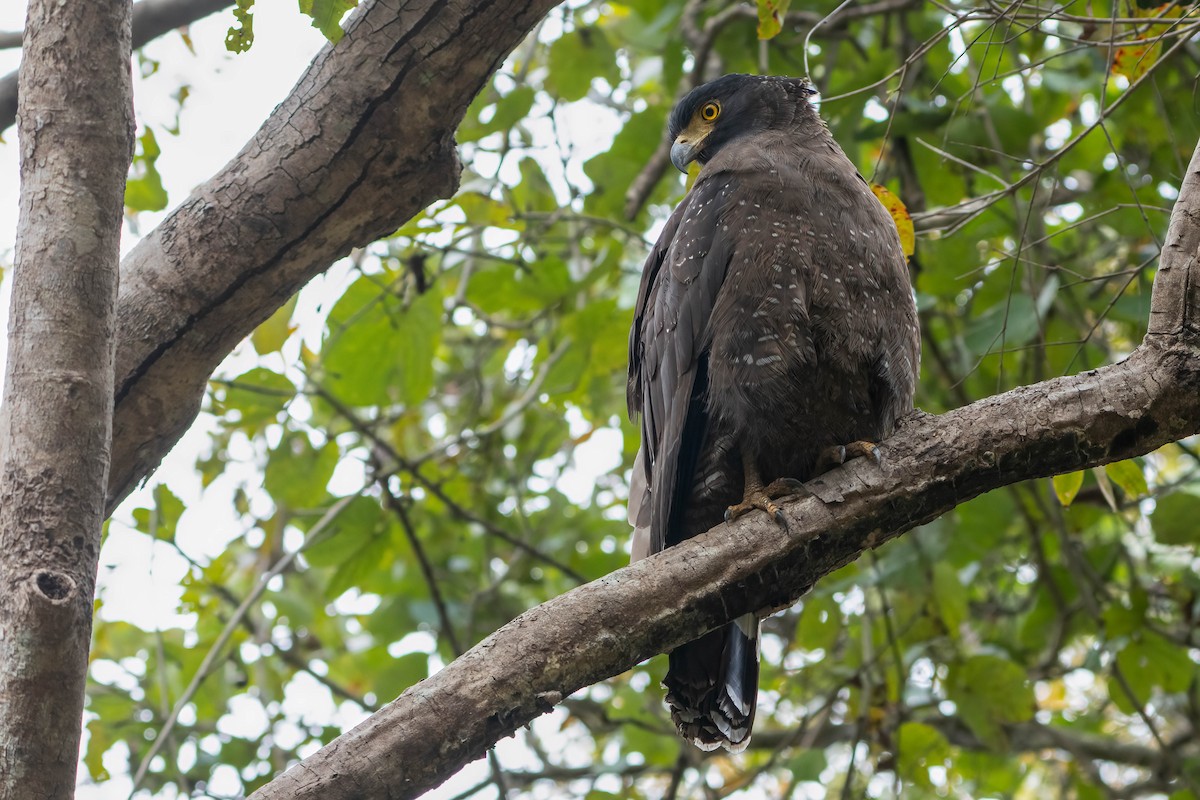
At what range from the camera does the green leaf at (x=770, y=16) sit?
121 inches

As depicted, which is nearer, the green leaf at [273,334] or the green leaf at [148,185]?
the green leaf at [148,185]

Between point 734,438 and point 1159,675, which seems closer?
point 734,438

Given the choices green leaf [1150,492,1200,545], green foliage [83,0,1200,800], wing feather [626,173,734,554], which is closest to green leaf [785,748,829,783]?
green foliage [83,0,1200,800]

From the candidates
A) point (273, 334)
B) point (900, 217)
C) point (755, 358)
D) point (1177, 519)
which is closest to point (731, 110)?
point (900, 217)

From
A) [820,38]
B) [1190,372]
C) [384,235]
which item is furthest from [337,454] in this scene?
[1190,372]

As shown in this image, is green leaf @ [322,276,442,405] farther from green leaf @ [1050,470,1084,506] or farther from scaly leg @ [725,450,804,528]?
green leaf @ [1050,470,1084,506]

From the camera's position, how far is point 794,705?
5.96 metres

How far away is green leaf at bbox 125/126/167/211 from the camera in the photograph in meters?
3.19

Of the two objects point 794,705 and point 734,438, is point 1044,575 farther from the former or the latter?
point 734,438

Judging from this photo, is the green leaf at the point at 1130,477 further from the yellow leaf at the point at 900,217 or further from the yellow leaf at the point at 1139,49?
the yellow leaf at the point at 1139,49

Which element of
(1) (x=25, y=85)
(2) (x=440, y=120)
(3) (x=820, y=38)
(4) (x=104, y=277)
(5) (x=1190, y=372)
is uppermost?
(3) (x=820, y=38)

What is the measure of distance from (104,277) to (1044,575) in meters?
4.03

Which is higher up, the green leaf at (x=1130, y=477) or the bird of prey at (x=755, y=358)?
the bird of prey at (x=755, y=358)

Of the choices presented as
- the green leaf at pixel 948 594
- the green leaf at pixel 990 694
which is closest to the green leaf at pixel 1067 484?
the green leaf at pixel 990 694
